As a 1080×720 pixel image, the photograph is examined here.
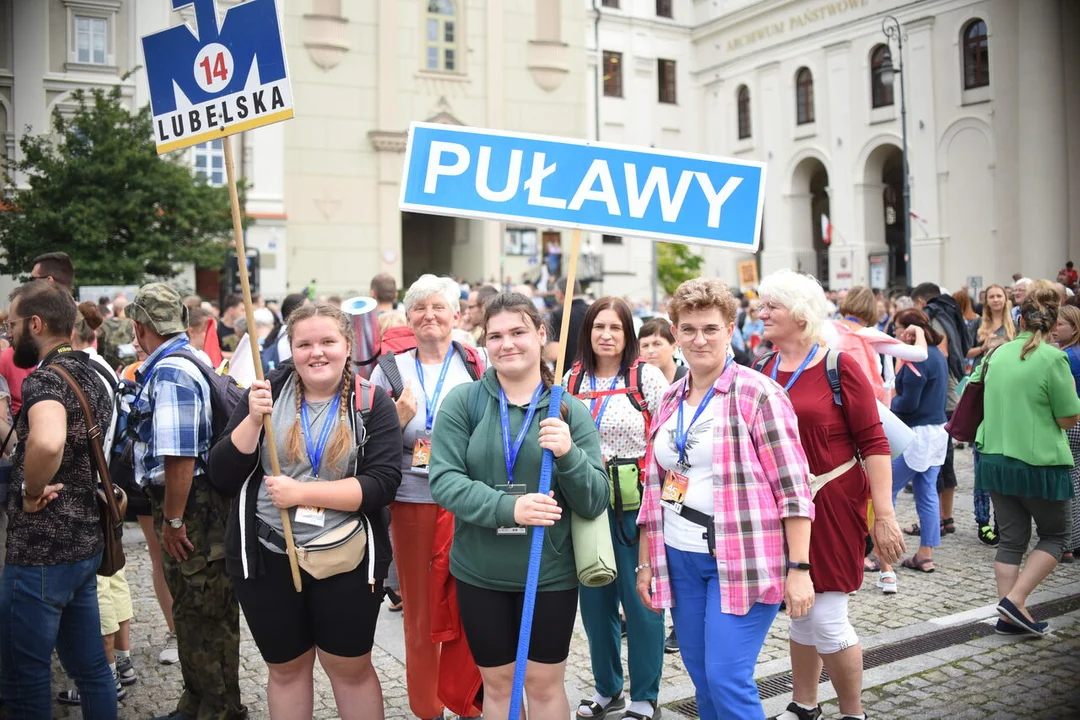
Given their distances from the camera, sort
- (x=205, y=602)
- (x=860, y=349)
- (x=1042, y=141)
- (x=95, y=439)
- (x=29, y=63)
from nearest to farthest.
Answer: (x=95, y=439) < (x=205, y=602) < (x=860, y=349) < (x=29, y=63) < (x=1042, y=141)

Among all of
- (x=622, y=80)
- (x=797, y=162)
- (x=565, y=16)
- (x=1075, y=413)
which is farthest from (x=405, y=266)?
(x=1075, y=413)

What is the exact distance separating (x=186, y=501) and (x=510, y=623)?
1730 millimetres

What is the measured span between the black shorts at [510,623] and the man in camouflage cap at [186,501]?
1518mm

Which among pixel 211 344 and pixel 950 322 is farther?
→ pixel 950 322

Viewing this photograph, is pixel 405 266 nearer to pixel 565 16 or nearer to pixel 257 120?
pixel 565 16

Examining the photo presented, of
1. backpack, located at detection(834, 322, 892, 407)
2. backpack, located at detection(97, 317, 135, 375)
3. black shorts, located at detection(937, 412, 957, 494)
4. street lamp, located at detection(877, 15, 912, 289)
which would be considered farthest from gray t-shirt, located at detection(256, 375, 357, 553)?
street lamp, located at detection(877, 15, 912, 289)

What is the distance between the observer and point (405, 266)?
39.0 m

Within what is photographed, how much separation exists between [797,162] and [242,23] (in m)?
41.7

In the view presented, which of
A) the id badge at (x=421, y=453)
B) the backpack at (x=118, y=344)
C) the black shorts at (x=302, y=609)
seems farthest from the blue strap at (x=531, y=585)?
the backpack at (x=118, y=344)

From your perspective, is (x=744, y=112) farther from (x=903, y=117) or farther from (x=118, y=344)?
(x=118, y=344)

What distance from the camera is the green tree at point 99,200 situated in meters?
21.0

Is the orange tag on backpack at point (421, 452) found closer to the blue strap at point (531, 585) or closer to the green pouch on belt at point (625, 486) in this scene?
the green pouch on belt at point (625, 486)

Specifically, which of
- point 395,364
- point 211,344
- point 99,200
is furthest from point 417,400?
point 99,200

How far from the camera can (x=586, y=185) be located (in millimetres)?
3604
